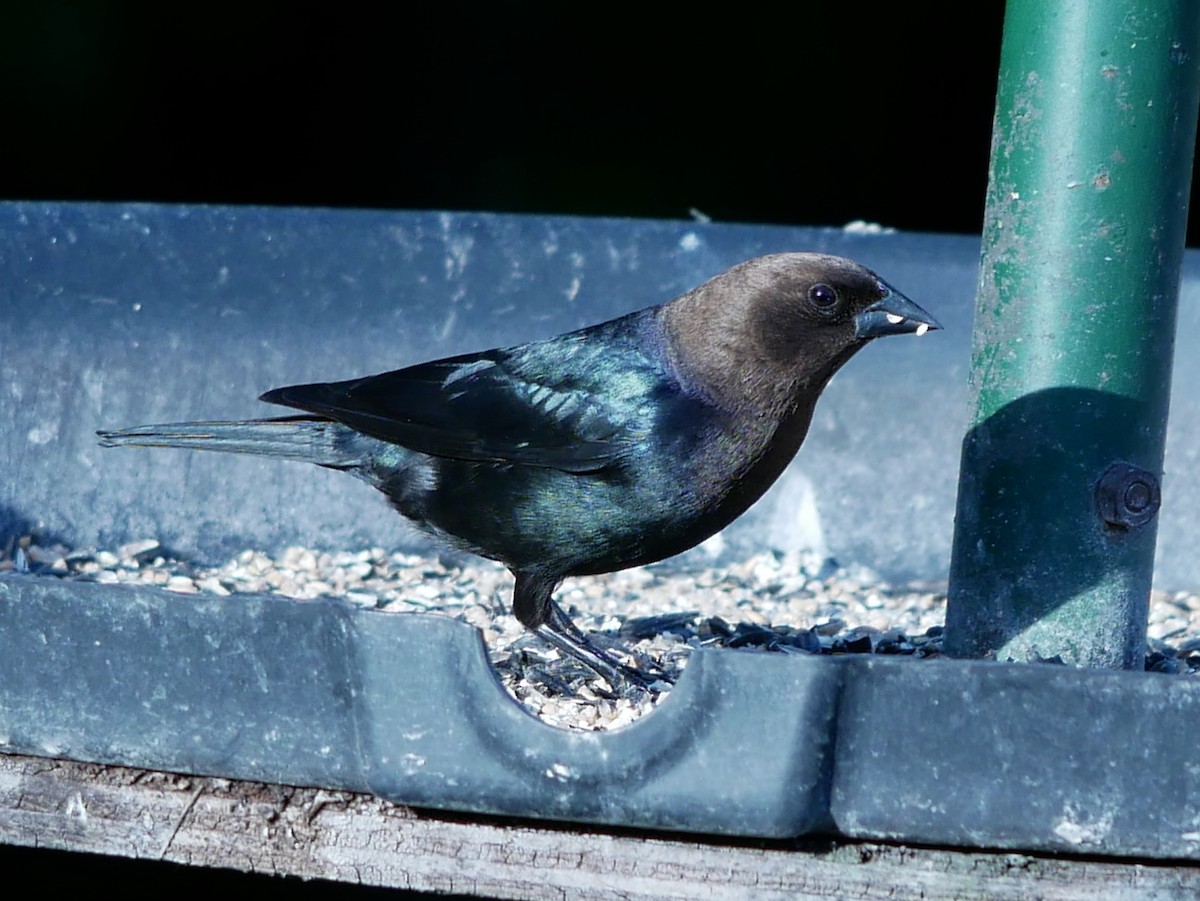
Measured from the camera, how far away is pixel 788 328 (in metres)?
2.72

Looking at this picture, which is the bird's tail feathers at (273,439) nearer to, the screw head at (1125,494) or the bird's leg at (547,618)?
the bird's leg at (547,618)

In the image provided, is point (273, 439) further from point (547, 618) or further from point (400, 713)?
point (400, 713)

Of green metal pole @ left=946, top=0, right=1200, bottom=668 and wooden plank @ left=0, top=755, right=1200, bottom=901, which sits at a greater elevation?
green metal pole @ left=946, top=0, right=1200, bottom=668

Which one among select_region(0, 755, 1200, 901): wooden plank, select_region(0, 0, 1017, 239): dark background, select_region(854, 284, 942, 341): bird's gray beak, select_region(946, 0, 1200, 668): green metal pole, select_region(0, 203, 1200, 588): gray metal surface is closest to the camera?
select_region(0, 755, 1200, 901): wooden plank

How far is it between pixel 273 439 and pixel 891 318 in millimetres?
1021

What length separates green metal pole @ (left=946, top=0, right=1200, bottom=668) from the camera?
2.27m

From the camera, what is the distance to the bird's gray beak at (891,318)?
270 centimetres

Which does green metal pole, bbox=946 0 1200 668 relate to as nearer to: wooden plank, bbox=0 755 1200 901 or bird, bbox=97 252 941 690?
bird, bbox=97 252 941 690

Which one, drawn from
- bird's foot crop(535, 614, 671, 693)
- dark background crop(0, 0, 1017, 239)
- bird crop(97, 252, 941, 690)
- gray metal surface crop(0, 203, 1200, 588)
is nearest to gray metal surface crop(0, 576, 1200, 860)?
bird's foot crop(535, 614, 671, 693)

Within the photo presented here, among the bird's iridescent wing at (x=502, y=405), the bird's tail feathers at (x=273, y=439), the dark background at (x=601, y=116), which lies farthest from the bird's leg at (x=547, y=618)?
the dark background at (x=601, y=116)

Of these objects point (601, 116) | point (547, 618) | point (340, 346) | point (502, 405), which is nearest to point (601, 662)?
point (547, 618)

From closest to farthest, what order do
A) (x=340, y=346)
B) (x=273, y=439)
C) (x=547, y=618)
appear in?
(x=547, y=618) → (x=273, y=439) → (x=340, y=346)

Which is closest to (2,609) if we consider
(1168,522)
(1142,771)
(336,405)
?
(336,405)

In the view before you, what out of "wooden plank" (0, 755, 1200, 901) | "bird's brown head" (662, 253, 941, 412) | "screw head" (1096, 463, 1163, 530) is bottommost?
"wooden plank" (0, 755, 1200, 901)
